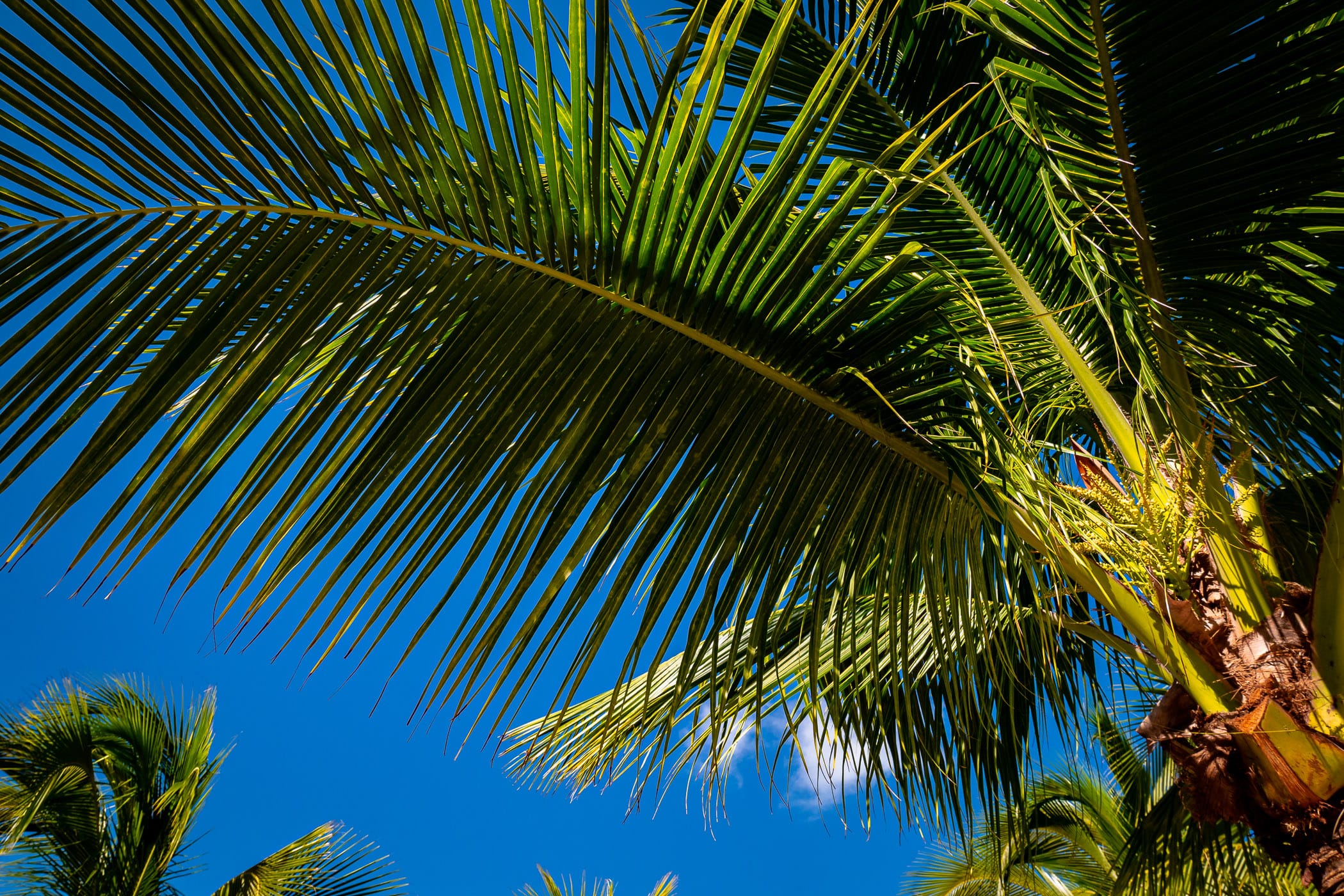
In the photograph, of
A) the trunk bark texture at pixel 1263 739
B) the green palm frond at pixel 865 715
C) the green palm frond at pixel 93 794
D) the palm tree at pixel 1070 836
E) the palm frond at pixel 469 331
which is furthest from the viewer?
the palm tree at pixel 1070 836

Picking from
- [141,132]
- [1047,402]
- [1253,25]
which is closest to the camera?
[141,132]

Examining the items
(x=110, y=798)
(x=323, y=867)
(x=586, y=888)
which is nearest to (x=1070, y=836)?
(x=586, y=888)

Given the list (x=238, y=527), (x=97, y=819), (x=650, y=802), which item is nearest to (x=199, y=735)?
(x=97, y=819)

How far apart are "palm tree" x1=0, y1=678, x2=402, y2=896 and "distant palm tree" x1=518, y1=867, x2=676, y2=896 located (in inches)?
59.5

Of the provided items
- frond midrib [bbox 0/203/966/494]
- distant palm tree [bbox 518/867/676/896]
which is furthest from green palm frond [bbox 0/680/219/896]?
frond midrib [bbox 0/203/966/494]

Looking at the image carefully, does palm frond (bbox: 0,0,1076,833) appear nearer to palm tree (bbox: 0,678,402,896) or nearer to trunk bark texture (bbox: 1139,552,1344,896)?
trunk bark texture (bbox: 1139,552,1344,896)

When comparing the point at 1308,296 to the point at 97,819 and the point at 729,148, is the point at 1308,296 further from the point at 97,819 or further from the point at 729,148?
the point at 97,819

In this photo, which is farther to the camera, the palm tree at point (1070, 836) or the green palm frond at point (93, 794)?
the palm tree at point (1070, 836)

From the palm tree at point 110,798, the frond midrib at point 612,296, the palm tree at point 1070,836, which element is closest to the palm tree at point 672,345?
Result: the frond midrib at point 612,296

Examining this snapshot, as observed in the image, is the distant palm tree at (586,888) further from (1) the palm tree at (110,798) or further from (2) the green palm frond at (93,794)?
(2) the green palm frond at (93,794)

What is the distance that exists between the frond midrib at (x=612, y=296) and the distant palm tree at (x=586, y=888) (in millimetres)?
4985

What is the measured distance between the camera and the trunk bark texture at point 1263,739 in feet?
4.87

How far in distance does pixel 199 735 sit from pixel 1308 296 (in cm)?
694

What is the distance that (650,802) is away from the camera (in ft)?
7.89
